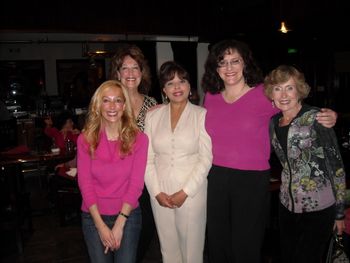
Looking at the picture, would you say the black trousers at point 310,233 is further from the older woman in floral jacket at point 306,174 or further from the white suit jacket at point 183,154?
the white suit jacket at point 183,154

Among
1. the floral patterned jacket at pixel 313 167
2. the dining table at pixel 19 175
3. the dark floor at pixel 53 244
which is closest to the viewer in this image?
the floral patterned jacket at pixel 313 167

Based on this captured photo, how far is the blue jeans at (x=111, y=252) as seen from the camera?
192cm

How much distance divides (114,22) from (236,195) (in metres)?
4.98

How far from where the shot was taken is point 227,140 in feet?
6.70

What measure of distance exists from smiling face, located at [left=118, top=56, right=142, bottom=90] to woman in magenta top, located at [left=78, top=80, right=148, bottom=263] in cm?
37

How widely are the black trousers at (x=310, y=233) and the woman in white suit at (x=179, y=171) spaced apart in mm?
541

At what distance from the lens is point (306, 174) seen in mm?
1824

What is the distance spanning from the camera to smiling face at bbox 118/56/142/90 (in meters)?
2.38

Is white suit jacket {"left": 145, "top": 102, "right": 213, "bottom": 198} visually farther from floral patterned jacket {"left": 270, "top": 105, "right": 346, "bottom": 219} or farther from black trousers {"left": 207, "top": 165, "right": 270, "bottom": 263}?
floral patterned jacket {"left": 270, "top": 105, "right": 346, "bottom": 219}

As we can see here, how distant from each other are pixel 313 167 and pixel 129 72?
4.37ft

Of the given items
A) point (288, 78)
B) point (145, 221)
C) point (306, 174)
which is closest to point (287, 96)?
point (288, 78)

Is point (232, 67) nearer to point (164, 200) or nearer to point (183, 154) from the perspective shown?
point (183, 154)

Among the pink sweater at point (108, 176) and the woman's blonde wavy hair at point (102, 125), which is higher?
the woman's blonde wavy hair at point (102, 125)

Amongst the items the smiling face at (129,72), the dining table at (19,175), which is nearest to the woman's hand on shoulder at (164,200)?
the smiling face at (129,72)
